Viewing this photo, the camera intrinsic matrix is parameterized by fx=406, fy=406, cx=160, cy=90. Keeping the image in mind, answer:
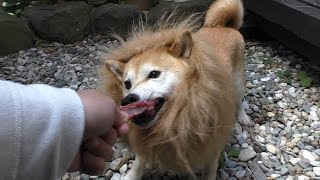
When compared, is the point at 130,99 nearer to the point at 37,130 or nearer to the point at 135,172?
the point at 135,172

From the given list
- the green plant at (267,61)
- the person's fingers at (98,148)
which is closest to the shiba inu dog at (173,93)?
the person's fingers at (98,148)

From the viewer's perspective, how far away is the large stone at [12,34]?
9.83 feet

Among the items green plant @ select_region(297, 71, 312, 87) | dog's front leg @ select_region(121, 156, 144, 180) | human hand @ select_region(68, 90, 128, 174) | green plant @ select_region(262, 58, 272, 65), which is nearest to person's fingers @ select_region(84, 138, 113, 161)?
human hand @ select_region(68, 90, 128, 174)

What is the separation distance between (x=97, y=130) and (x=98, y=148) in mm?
71

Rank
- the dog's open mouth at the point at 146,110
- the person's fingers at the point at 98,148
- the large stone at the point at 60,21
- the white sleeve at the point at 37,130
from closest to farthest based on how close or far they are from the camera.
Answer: the white sleeve at the point at 37,130, the person's fingers at the point at 98,148, the dog's open mouth at the point at 146,110, the large stone at the point at 60,21

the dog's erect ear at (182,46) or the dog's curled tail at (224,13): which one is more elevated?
the dog's erect ear at (182,46)

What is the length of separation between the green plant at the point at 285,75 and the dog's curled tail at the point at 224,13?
590 mm

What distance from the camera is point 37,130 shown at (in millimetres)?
531

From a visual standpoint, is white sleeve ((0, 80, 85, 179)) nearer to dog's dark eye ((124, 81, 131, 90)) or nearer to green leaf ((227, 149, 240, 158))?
dog's dark eye ((124, 81, 131, 90))

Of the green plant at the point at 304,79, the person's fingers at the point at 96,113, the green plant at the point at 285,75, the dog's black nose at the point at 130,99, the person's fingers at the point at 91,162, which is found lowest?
the green plant at the point at 285,75

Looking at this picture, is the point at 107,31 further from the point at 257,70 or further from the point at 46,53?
the point at 257,70

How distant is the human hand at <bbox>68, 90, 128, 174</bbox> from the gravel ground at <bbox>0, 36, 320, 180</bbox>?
116 centimetres

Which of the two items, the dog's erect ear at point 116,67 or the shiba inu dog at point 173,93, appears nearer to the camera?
the shiba inu dog at point 173,93

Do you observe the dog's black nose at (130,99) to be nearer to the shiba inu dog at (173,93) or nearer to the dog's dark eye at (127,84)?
the shiba inu dog at (173,93)
